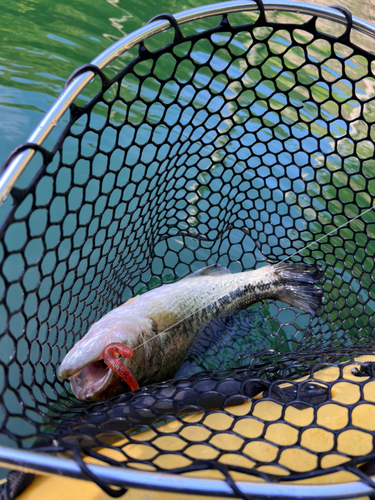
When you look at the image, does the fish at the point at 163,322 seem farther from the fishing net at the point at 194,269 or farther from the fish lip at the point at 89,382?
the fishing net at the point at 194,269

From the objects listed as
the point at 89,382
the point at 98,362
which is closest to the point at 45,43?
the point at 98,362

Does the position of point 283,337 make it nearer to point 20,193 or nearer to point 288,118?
point 20,193

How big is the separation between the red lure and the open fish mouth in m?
0.07

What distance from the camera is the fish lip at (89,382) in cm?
224

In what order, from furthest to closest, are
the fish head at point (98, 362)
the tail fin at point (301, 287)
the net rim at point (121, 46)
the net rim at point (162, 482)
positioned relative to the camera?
the tail fin at point (301, 287) → the fish head at point (98, 362) → the net rim at point (121, 46) → the net rim at point (162, 482)

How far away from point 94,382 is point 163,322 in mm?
655

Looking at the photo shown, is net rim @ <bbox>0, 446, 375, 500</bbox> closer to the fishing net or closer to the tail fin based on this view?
the fishing net

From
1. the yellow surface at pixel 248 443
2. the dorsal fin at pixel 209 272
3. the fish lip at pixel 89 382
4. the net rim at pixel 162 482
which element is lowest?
the yellow surface at pixel 248 443

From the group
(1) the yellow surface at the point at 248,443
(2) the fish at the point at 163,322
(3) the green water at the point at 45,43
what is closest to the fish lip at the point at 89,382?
(2) the fish at the point at 163,322

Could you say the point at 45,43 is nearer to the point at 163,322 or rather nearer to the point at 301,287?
the point at 163,322

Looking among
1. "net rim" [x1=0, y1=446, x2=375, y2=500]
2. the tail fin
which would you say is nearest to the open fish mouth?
"net rim" [x1=0, y1=446, x2=375, y2=500]

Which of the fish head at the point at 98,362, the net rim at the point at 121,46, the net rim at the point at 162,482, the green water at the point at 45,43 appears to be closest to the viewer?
the net rim at the point at 162,482

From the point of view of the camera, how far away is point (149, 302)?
280cm

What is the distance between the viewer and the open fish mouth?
2.24 metres
